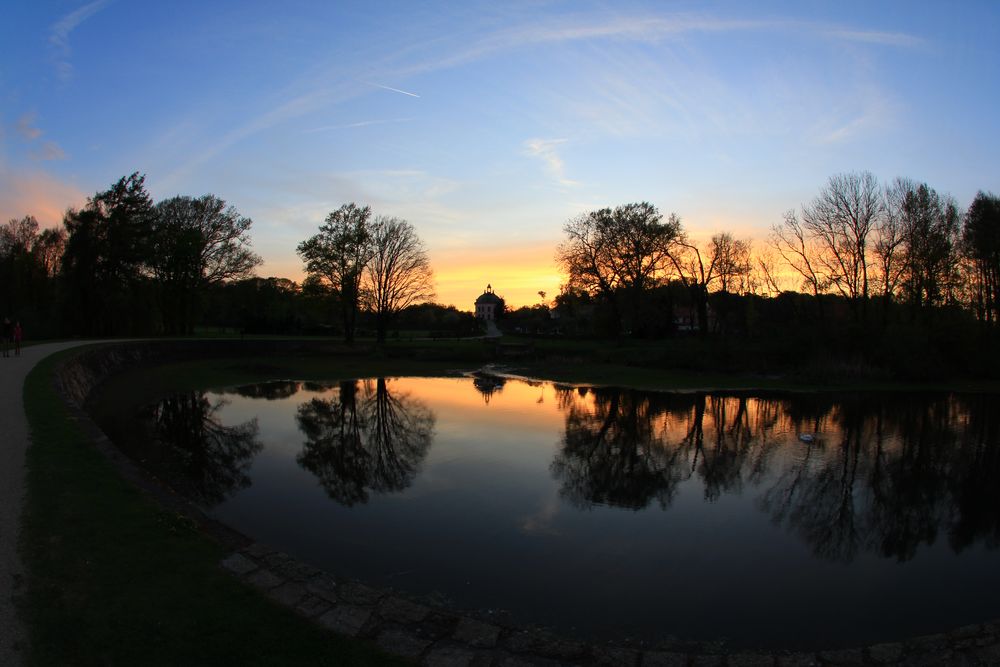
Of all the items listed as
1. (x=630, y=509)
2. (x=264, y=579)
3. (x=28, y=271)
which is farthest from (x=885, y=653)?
(x=28, y=271)

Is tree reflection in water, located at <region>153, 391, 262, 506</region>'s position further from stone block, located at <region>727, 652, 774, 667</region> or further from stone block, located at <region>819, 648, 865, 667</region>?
stone block, located at <region>819, 648, 865, 667</region>

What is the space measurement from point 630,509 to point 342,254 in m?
43.8

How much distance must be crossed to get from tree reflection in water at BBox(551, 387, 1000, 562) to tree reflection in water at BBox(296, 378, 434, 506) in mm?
3623

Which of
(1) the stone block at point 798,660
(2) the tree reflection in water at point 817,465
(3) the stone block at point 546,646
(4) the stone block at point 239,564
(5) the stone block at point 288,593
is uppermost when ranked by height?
(4) the stone block at point 239,564

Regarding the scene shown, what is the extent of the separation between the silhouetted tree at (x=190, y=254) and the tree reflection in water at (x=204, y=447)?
1216 inches

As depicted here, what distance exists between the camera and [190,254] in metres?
45.9

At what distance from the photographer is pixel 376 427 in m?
17.2

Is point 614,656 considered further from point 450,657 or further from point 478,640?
point 450,657

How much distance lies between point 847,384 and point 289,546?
30.1 meters

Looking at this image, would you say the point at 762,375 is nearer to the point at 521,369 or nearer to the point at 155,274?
the point at 521,369

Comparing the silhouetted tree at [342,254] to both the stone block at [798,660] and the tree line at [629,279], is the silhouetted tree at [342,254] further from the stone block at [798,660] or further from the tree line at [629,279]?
the stone block at [798,660]

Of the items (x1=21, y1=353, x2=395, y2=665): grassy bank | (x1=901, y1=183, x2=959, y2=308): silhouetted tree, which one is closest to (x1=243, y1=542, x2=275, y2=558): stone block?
(x1=21, y1=353, x2=395, y2=665): grassy bank

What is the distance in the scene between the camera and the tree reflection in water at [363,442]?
11.3m

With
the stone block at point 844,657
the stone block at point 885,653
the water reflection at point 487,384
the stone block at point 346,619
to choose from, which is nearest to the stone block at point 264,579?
the stone block at point 346,619
